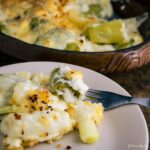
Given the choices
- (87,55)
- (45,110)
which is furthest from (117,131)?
(87,55)

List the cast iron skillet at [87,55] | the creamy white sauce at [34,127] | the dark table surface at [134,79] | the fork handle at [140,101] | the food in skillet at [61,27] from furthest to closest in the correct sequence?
the food in skillet at [61,27] < the dark table surface at [134,79] < the cast iron skillet at [87,55] < the fork handle at [140,101] < the creamy white sauce at [34,127]

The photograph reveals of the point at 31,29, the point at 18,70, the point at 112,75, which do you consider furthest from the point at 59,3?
the point at 18,70

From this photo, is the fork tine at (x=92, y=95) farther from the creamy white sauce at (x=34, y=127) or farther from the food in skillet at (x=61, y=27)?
the food in skillet at (x=61, y=27)

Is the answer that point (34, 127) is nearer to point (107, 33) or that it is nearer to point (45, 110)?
point (45, 110)

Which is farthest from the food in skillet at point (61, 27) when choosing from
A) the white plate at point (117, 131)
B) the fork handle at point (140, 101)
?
the fork handle at point (140, 101)

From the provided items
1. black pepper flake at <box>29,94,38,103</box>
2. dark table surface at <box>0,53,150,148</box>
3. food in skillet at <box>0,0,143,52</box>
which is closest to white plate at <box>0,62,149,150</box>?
black pepper flake at <box>29,94,38,103</box>
